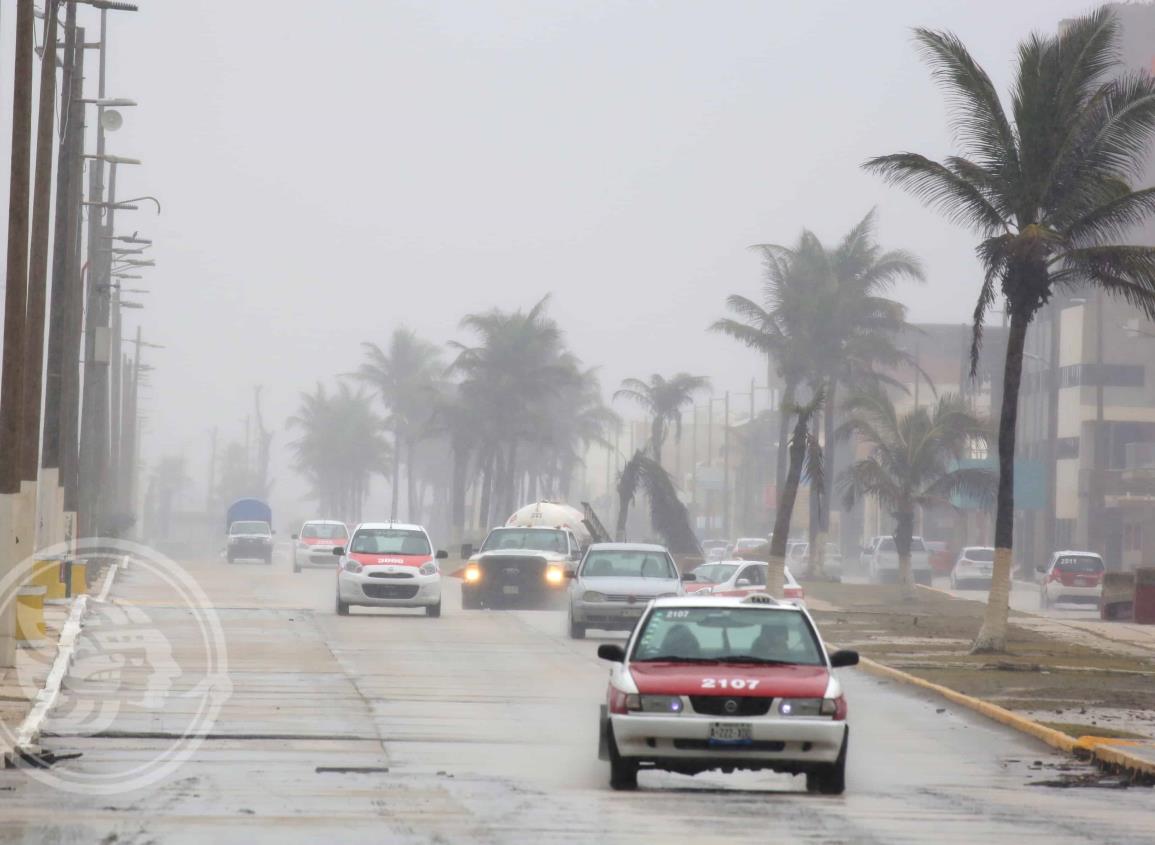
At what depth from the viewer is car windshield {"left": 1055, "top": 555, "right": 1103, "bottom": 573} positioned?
5775 cm

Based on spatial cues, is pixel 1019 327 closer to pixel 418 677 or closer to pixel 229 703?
pixel 418 677

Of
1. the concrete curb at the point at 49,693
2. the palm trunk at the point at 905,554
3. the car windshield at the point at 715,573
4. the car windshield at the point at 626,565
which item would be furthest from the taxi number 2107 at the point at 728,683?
the palm trunk at the point at 905,554

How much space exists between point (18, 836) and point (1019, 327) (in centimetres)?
2258

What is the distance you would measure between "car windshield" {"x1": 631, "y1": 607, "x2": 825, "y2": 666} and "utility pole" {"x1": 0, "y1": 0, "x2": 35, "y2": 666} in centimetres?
1027

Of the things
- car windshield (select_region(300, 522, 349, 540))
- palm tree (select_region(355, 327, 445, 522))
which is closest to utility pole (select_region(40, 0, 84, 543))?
car windshield (select_region(300, 522, 349, 540))

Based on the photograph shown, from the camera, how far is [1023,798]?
1505cm

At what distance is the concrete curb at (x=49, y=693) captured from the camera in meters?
15.8

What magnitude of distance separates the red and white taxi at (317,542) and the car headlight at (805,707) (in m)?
53.1

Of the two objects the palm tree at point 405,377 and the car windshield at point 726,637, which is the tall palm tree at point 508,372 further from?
the car windshield at point 726,637

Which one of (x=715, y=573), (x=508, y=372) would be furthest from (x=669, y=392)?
(x=715, y=573)

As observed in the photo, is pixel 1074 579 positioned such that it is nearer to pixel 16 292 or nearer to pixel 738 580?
pixel 738 580

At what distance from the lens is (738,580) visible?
41.0 meters

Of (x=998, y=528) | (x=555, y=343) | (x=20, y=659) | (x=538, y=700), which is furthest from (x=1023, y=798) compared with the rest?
(x=555, y=343)

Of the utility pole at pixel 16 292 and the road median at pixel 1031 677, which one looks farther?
the utility pole at pixel 16 292
